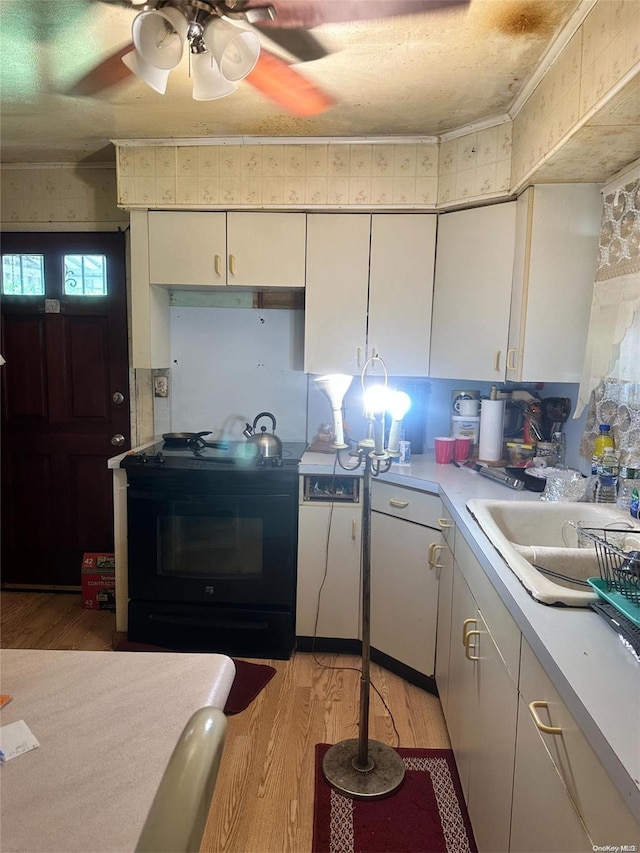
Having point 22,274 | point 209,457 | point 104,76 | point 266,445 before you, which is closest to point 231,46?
point 104,76

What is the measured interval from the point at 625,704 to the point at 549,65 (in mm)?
1837

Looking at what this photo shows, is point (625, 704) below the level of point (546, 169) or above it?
below

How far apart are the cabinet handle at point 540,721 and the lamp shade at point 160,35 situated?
5.69 ft

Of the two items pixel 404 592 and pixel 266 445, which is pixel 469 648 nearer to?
pixel 404 592

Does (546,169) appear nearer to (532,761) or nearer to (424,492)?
(424,492)

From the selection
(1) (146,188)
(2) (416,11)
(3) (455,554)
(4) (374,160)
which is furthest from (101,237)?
(3) (455,554)

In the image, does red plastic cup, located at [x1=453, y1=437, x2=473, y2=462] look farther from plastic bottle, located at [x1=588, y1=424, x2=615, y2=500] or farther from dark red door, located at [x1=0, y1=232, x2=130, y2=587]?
dark red door, located at [x1=0, y1=232, x2=130, y2=587]

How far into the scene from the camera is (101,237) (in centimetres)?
291

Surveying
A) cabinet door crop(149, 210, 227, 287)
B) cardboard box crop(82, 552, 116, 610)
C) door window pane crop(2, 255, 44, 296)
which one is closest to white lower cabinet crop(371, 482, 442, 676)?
cabinet door crop(149, 210, 227, 287)

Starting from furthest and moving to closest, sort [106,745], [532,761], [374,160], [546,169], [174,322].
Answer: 1. [174,322]
2. [374,160]
3. [546,169]
4. [532,761]
5. [106,745]

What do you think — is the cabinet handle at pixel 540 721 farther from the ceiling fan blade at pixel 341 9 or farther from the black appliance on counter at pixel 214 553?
the ceiling fan blade at pixel 341 9

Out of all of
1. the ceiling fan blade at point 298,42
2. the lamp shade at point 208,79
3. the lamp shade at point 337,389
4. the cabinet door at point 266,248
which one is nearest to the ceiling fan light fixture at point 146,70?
the lamp shade at point 208,79

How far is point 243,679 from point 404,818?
89 cm

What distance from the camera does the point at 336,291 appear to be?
2.53m
